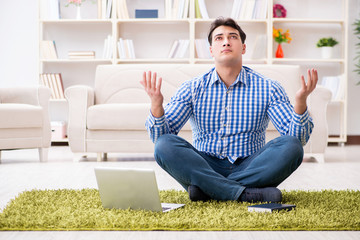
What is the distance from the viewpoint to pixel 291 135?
1.97 metres

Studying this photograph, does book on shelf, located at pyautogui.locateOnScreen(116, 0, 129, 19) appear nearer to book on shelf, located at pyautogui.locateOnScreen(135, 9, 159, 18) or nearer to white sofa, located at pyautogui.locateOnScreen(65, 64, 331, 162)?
book on shelf, located at pyautogui.locateOnScreen(135, 9, 159, 18)

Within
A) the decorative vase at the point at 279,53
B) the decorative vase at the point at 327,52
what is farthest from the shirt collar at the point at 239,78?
Answer: the decorative vase at the point at 327,52

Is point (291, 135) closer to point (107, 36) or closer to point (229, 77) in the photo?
point (229, 77)

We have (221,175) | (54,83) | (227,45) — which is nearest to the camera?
(221,175)

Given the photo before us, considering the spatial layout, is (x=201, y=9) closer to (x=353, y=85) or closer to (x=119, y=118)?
(x=353, y=85)

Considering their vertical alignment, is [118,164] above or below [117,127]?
below

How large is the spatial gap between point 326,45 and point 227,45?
11.8 feet

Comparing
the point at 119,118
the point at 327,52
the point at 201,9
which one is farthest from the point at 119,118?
the point at 327,52

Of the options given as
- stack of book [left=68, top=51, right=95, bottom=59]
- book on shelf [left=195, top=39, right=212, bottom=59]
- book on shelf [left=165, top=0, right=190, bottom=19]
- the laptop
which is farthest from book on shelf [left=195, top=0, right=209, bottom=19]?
the laptop

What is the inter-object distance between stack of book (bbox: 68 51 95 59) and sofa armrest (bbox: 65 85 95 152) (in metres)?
1.54

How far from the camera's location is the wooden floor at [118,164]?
1.46 m

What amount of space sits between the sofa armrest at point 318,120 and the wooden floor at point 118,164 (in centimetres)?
12

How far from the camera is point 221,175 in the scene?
1.96 m

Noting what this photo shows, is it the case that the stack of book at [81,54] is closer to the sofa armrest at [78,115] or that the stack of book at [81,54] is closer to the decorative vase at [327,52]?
the sofa armrest at [78,115]
